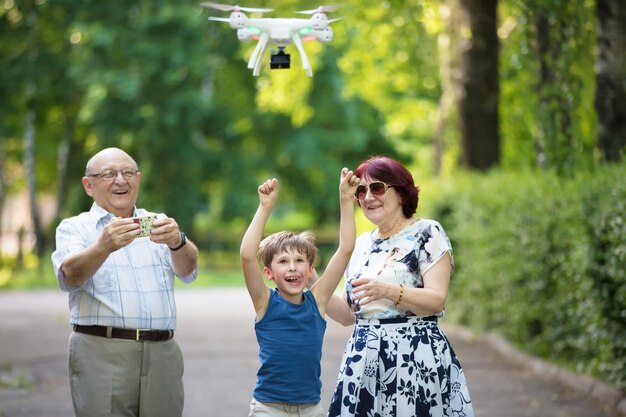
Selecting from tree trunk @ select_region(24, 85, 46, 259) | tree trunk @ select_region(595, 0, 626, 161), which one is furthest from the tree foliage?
tree trunk @ select_region(595, 0, 626, 161)

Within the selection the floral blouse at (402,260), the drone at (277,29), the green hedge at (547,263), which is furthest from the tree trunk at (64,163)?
the floral blouse at (402,260)

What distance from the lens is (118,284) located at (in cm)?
546

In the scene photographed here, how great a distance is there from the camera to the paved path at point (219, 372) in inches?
397

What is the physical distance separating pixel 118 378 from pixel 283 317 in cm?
87

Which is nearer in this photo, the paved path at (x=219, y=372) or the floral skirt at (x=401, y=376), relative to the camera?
the floral skirt at (x=401, y=376)

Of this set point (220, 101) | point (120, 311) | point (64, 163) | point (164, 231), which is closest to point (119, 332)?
point (120, 311)

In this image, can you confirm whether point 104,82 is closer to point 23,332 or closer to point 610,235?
point 23,332

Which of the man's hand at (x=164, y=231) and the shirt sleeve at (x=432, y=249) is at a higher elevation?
the man's hand at (x=164, y=231)

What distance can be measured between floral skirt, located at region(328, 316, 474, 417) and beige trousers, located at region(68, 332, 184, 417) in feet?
2.94

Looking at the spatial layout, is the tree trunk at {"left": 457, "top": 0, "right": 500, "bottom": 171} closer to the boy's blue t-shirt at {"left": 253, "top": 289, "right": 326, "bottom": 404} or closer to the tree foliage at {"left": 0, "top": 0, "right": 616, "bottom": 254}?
the tree foliage at {"left": 0, "top": 0, "right": 616, "bottom": 254}

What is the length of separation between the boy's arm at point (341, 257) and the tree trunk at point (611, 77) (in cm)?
674

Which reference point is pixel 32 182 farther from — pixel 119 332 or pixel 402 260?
pixel 402 260

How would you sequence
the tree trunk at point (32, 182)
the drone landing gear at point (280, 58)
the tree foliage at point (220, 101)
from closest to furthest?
the drone landing gear at point (280, 58) → the tree foliage at point (220, 101) → the tree trunk at point (32, 182)

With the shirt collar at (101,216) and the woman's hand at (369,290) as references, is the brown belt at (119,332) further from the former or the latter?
the woman's hand at (369,290)
